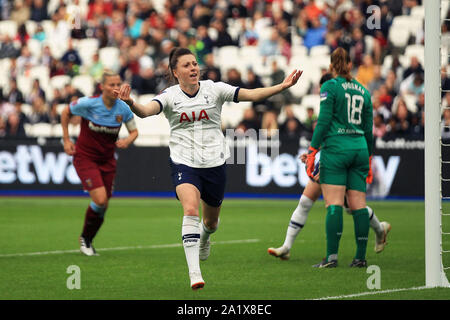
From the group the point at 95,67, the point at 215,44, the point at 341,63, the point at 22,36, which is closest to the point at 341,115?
the point at 341,63

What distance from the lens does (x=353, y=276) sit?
8906mm

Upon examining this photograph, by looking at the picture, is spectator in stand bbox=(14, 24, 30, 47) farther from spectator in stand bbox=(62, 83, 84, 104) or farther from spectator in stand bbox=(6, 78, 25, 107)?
spectator in stand bbox=(62, 83, 84, 104)

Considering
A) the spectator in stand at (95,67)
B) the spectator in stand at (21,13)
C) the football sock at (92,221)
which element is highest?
the spectator in stand at (21,13)

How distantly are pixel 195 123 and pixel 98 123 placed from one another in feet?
11.2

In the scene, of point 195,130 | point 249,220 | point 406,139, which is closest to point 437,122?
point 195,130

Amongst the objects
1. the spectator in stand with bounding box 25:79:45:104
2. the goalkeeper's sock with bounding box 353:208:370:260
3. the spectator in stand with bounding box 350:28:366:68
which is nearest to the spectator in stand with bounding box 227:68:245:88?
the spectator in stand with bounding box 350:28:366:68

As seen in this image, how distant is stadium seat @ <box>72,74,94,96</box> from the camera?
80.4 feet

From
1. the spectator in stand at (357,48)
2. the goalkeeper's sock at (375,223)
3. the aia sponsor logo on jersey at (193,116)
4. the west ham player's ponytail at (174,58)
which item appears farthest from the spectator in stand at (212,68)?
the aia sponsor logo on jersey at (193,116)

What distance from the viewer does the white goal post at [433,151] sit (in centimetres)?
802

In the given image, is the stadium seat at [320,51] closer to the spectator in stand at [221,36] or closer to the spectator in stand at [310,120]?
the spectator in stand at [221,36]

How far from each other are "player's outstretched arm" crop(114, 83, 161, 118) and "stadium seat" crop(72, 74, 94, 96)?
16660 millimetres

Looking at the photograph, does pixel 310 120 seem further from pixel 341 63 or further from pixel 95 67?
pixel 341 63

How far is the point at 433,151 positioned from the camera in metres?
8.05

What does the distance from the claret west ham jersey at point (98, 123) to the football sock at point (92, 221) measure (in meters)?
0.66
